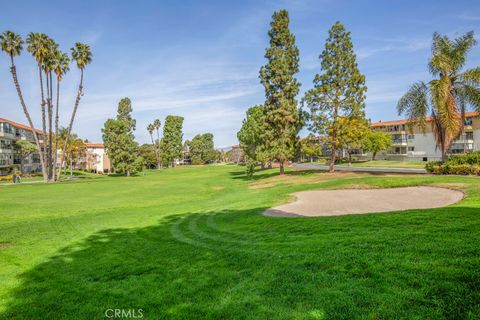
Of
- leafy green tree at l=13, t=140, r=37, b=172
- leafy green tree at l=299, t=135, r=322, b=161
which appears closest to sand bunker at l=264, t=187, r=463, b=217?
leafy green tree at l=299, t=135, r=322, b=161

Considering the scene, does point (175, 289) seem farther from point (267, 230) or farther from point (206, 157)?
point (206, 157)

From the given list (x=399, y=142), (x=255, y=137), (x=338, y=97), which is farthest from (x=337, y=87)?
(x=399, y=142)

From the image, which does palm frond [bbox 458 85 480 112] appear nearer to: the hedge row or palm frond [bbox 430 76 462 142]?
palm frond [bbox 430 76 462 142]

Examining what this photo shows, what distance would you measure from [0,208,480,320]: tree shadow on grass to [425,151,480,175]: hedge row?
14.8 m

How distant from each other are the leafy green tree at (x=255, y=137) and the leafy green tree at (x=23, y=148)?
173ft

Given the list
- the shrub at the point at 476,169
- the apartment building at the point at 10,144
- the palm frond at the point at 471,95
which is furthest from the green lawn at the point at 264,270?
the apartment building at the point at 10,144

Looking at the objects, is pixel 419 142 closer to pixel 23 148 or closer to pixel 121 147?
pixel 121 147

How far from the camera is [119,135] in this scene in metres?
76.3

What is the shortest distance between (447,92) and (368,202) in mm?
13481

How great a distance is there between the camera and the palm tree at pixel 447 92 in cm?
2319

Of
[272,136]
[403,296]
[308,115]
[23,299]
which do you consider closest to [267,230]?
[403,296]

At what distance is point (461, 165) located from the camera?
23219mm

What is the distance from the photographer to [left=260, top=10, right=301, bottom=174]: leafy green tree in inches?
1665

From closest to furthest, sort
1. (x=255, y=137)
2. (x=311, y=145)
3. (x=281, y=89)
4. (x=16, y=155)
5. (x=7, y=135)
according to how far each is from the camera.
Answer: (x=311, y=145) < (x=281, y=89) < (x=255, y=137) < (x=7, y=135) < (x=16, y=155)
